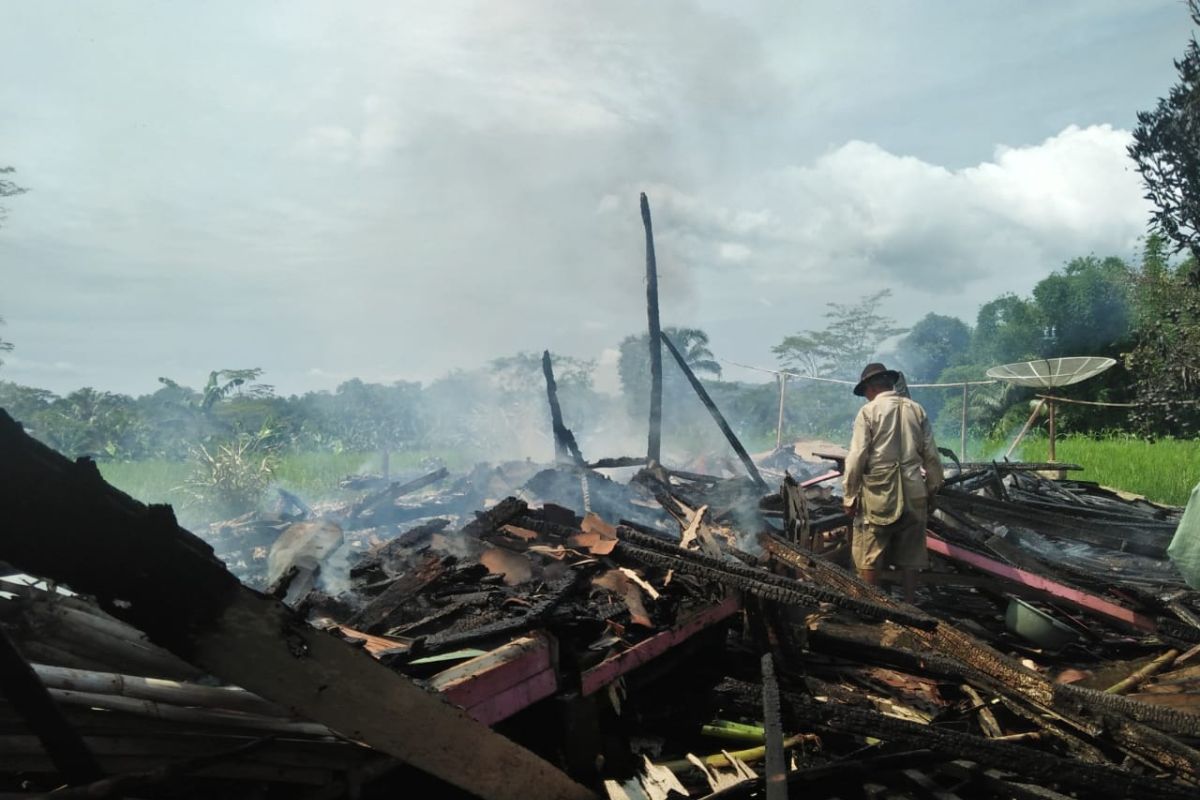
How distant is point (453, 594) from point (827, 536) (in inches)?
195

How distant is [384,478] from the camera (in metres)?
14.6

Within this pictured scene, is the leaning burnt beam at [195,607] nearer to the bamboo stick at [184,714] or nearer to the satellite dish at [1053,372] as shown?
the bamboo stick at [184,714]

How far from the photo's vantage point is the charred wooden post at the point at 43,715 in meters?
1.57

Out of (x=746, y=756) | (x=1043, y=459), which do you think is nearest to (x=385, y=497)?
(x=746, y=756)

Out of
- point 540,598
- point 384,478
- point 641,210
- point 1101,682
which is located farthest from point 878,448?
point 384,478

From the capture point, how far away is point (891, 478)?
5.93 m

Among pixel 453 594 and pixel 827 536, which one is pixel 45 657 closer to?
pixel 453 594

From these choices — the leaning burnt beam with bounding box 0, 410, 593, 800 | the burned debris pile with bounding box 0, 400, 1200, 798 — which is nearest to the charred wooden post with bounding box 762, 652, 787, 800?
the burned debris pile with bounding box 0, 400, 1200, 798

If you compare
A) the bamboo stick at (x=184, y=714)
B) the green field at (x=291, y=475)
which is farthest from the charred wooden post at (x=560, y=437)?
the bamboo stick at (x=184, y=714)

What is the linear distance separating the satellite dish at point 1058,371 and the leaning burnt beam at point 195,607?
13.8 m

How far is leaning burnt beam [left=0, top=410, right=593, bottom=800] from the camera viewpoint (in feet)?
4.65

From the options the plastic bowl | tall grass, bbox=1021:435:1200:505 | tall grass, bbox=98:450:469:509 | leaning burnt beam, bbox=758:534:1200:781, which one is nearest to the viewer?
leaning burnt beam, bbox=758:534:1200:781

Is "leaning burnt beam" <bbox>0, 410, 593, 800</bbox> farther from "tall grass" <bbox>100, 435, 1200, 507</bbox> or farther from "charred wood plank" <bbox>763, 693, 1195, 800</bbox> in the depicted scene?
"tall grass" <bbox>100, 435, 1200, 507</bbox>

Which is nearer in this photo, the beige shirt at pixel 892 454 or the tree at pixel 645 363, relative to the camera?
the beige shirt at pixel 892 454
